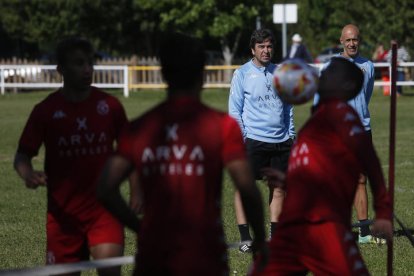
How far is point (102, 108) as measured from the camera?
21.6ft

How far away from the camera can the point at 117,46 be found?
5762 centimetres

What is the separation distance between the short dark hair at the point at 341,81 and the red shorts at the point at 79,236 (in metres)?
1.51

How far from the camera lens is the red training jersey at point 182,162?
4.79 metres

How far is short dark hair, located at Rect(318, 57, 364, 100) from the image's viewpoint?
587cm

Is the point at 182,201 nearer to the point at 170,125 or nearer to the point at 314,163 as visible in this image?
the point at 170,125

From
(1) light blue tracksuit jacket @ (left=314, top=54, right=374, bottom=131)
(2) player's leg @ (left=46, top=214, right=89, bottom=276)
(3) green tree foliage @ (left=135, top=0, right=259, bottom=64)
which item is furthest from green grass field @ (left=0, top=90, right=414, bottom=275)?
(3) green tree foliage @ (left=135, top=0, right=259, bottom=64)

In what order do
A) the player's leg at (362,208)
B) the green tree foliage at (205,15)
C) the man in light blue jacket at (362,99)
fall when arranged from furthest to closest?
the green tree foliage at (205,15)
the player's leg at (362,208)
the man in light blue jacket at (362,99)

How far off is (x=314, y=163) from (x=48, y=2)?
151ft

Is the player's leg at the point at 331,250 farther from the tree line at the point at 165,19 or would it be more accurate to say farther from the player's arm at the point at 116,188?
the tree line at the point at 165,19

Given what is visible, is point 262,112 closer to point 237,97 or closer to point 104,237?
point 237,97

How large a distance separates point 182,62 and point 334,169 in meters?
1.32

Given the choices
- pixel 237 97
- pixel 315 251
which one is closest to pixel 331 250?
pixel 315 251

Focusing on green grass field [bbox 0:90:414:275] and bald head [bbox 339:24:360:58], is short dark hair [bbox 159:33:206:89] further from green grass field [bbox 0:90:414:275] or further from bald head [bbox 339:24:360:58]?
bald head [bbox 339:24:360:58]

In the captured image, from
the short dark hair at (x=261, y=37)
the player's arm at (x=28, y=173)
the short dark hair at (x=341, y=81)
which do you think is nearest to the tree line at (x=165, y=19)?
the short dark hair at (x=261, y=37)
